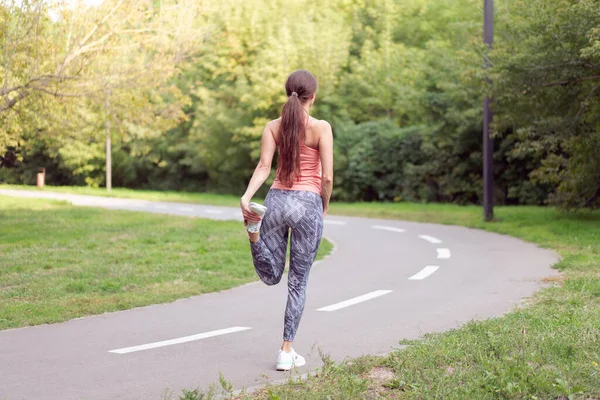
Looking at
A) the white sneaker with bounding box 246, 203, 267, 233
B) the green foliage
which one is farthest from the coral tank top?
the green foliage

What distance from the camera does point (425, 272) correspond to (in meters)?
11.8

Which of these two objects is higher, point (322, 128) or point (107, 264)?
point (322, 128)

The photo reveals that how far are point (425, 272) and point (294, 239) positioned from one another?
601cm

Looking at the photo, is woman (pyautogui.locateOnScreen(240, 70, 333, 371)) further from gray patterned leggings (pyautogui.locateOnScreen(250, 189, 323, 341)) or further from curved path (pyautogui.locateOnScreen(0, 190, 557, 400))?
curved path (pyautogui.locateOnScreen(0, 190, 557, 400))

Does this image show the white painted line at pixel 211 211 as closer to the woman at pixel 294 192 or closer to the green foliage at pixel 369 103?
the green foliage at pixel 369 103

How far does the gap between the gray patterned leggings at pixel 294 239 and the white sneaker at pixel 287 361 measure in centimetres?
11

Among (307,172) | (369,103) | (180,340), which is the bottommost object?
(180,340)

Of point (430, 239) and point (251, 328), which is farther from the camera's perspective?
point (430, 239)

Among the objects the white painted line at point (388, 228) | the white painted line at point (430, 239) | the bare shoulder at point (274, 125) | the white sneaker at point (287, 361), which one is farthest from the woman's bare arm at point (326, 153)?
the white painted line at point (388, 228)

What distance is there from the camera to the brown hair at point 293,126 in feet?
19.3

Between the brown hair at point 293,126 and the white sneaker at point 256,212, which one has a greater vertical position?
the brown hair at point 293,126

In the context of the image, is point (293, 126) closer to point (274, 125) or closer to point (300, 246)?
point (274, 125)

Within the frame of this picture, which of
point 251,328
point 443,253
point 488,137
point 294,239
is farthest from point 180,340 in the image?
point 488,137

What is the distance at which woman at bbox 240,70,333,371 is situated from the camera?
5.91m
